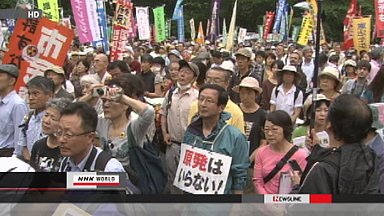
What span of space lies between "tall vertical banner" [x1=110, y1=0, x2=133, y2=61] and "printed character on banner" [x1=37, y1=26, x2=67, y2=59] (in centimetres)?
466

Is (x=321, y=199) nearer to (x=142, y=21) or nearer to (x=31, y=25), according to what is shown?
(x=31, y=25)

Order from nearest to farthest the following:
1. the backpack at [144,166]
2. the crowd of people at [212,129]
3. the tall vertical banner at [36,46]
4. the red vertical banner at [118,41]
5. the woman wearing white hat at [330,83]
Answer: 1. the crowd of people at [212,129]
2. the backpack at [144,166]
3. the tall vertical banner at [36,46]
4. the woman wearing white hat at [330,83]
5. the red vertical banner at [118,41]

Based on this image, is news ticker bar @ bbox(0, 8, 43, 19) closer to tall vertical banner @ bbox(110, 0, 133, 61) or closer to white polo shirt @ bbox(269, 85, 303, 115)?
white polo shirt @ bbox(269, 85, 303, 115)

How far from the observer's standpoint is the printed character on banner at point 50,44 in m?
6.19

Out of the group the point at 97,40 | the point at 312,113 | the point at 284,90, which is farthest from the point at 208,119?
the point at 97,40

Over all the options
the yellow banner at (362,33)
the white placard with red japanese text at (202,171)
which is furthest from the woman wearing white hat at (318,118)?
the yellow banner at (362,33)

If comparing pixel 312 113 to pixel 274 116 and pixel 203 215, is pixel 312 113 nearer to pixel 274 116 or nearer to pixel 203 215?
pixel 274 116

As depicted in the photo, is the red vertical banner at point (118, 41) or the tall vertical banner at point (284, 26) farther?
the tall vertical banner at point (284, 26)

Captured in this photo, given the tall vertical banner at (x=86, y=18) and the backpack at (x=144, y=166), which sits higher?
the tall vertical banner at (x=86, y=18)

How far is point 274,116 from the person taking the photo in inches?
181

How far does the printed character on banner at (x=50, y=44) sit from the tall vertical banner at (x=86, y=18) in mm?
5189

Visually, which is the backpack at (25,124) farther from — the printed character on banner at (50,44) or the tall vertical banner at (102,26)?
the tall vertical banner at (102,26)

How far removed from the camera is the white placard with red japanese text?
4.18 meters

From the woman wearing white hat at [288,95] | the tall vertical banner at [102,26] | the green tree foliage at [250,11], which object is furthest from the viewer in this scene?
the green tree foliage at [250,11]
